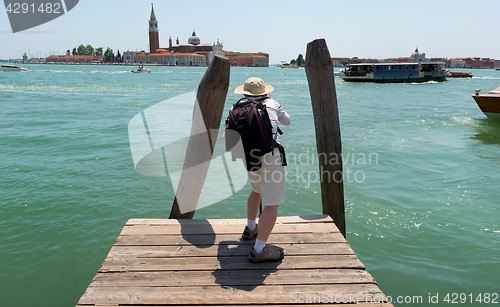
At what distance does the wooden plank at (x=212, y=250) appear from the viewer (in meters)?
3.07

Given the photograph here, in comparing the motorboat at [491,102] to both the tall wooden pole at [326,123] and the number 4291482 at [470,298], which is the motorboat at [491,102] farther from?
the tall wooden pole at [326,123]

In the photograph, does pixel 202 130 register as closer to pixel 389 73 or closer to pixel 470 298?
pixel 470 298

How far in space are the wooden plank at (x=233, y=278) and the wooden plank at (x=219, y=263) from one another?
56 millimetres

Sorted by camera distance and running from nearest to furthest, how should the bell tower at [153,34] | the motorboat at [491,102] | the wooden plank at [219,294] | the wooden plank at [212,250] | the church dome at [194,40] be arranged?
the wooden plank at [219,294] → the wooden plank at [212,250] → the motorboat at [491,102] → the bell tower at [153,34] → the church dome at [194,40]

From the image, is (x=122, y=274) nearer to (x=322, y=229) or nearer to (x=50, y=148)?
(x=322, y=229)

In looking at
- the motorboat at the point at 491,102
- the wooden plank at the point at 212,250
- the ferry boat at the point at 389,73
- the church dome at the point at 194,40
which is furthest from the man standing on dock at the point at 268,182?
the church dome at the point at 194,40

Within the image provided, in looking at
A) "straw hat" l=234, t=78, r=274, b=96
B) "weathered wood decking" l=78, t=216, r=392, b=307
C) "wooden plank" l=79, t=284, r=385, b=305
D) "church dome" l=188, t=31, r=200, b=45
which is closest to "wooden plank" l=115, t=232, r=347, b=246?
"weathered wood decking" l=78, t=216, r=392, b=307

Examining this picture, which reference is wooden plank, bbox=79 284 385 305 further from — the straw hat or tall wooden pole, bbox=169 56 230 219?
the straw hat

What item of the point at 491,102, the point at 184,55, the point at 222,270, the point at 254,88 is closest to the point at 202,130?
the point at 254,88

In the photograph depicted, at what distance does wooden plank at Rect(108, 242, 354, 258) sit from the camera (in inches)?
121

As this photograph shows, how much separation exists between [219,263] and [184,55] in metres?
173

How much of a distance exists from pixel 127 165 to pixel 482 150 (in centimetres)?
1004

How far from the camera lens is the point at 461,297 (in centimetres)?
393

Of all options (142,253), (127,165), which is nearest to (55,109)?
(127,165)
